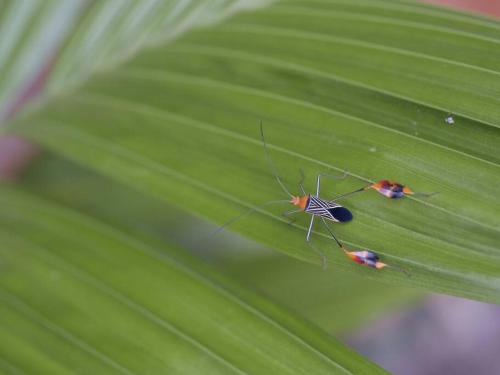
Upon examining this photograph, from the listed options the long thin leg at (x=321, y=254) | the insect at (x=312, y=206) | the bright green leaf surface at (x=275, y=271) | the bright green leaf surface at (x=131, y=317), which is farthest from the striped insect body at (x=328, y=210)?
the bright green leaf surface at (x=275, y=271)

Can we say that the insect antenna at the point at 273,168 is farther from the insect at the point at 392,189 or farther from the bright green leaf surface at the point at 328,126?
the insect at the point at 392,189

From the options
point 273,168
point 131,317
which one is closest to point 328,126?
point 273,168

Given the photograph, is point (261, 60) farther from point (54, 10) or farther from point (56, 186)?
point (56, 186)

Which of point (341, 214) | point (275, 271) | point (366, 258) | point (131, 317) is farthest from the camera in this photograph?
point (275, 271)

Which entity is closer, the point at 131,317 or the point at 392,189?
the point at 392,189

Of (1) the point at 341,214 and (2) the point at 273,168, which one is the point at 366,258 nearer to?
(1) the point at 341,214

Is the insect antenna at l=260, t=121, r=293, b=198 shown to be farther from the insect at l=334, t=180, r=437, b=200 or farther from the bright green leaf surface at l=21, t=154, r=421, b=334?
the bright green leaf surface at l=21, t=154, r=421, b=334

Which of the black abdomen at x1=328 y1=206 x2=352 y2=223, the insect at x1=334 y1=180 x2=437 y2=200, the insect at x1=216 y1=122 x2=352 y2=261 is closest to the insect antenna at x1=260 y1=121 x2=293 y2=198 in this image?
the insect at x1=216 y1=122 x2=352 y2=261

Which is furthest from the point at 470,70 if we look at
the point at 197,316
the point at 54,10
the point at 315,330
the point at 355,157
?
the point at 54,10
